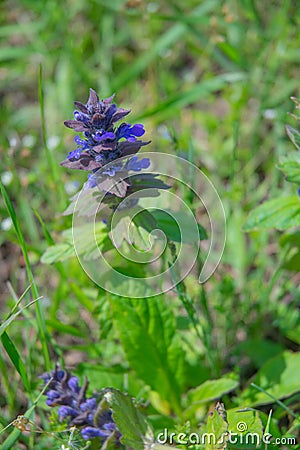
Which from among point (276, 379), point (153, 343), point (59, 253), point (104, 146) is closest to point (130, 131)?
point (104, 146)

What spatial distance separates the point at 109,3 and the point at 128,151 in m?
2.32

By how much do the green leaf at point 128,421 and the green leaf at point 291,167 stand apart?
916 mm

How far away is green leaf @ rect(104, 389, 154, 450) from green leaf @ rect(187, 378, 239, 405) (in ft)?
0.83

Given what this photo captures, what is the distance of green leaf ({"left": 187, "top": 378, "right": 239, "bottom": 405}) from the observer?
202cm

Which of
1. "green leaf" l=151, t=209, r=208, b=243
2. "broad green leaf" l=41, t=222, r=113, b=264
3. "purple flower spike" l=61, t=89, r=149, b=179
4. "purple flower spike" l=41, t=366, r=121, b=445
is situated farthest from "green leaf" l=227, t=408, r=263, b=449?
"purple flower spike" l=61, t=89, r=149, b=179

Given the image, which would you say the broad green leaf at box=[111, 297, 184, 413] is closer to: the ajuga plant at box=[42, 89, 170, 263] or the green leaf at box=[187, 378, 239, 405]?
the green leaf at box=[187, 378, 239, 405]

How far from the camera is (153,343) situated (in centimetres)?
217

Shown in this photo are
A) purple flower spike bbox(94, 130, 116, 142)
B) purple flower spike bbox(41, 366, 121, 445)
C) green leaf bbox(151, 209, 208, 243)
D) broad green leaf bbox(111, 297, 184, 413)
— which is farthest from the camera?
broad green leaf bbox(111, 297, 184, 413)

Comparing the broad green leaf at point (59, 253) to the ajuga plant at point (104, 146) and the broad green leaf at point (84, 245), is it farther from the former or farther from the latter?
the ajuga plant at point (104, 146)

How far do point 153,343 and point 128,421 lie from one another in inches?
15.5

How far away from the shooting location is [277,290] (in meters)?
2.83

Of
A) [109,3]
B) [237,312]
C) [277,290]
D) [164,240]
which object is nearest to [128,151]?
[164,240]

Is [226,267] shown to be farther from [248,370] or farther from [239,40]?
[239,40]

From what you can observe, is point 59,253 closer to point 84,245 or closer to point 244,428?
point 84,245
